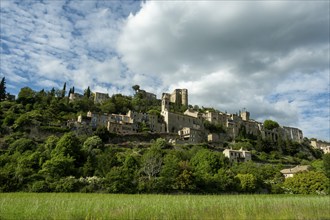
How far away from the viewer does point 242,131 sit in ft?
360

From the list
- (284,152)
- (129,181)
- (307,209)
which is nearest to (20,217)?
(307,209)

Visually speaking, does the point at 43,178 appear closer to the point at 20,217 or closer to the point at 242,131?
the point at 20,217

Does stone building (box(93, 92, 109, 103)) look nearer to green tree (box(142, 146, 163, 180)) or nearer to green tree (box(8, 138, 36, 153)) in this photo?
green tree (box(8, 138, 36, 153))

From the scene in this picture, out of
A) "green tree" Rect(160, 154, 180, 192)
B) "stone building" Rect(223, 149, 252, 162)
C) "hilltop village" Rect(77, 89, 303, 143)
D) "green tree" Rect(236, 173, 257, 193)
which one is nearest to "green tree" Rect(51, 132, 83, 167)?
"green tree" Rect(160, 154, 180, 192)

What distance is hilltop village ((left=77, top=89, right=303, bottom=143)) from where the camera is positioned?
89250 millimetres

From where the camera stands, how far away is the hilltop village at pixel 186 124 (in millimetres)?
89250

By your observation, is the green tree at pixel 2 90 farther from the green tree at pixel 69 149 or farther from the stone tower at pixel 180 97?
the stone tower at pixel 180 97

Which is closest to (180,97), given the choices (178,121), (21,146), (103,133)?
(178,121)

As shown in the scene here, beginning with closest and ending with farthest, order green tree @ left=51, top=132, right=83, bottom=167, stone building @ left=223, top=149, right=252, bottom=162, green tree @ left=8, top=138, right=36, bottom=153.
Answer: green tree @ left=51, top=132, right=83, bottom=167 < green tree @ left=8, top=138, right=36, bottom=153 < stone building @ left=223, top=149, right=252, bottom=162

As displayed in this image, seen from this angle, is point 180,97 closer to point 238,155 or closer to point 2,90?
point 238,155

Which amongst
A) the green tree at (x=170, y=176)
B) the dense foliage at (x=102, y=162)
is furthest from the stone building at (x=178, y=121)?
the green tree at (x=170, y=176)

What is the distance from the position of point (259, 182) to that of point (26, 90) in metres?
74.8

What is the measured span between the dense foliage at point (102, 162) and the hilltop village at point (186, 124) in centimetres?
543

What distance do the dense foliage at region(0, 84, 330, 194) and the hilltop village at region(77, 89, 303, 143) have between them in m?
5.43
